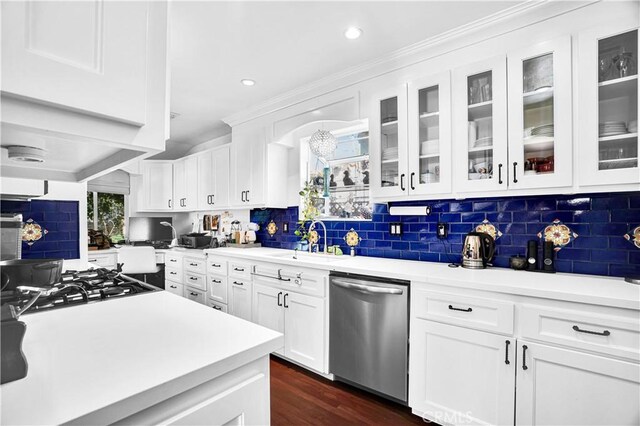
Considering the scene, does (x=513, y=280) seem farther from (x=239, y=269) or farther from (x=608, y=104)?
(x=239, y=269)

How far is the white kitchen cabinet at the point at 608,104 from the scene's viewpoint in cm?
161

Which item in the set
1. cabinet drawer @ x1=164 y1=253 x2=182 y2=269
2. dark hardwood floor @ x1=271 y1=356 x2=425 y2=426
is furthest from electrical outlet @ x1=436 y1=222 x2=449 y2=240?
cabinet drawer @ x1=164 y1=253 x2=182 y2=269

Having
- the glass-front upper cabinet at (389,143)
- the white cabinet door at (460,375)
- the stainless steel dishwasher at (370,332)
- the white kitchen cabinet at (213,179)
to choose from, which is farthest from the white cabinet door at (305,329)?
the white kitchen cabinet at (213,179)

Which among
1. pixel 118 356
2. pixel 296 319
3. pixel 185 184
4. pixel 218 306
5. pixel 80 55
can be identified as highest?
pixel 185 184

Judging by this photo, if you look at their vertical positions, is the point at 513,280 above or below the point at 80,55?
below

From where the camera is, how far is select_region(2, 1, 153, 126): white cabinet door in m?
0.52

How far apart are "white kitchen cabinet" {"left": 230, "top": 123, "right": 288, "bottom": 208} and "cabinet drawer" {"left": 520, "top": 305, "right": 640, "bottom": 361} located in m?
2.67

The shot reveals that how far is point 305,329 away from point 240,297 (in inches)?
37.3

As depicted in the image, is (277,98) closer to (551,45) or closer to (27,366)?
(551,45)

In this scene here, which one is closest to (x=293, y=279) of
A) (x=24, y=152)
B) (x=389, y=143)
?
(x=389, y=143)

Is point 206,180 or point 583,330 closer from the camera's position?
point 583,330

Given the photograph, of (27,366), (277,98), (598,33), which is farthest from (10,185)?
(598,33)

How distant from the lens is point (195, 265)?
389cm

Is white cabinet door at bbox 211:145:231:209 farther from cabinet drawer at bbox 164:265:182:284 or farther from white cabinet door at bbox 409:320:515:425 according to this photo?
white cabinet door at bbox 409:320:515:425
